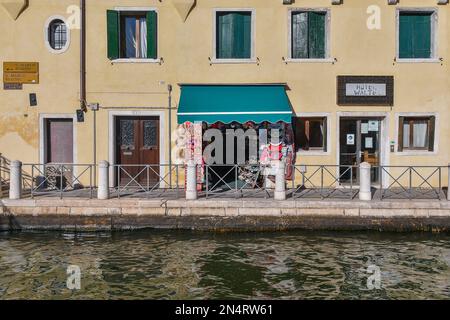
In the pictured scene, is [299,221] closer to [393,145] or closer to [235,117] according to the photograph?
[235,117]

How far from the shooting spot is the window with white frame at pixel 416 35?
18.5 meters

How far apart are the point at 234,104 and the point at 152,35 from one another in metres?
3.54

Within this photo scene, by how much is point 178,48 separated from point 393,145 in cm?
736

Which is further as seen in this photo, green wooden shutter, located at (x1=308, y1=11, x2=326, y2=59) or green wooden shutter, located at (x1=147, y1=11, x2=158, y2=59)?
green wooden shutter, located at (x1=308, y1=11, x2=326, y2=59)

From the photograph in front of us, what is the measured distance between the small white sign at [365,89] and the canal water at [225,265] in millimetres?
5273

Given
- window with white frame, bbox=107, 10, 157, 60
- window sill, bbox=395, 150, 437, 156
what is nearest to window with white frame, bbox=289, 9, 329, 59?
window sill, bbox=395, 150, 437, 156

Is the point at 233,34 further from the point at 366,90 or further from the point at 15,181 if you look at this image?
the point at 15,181

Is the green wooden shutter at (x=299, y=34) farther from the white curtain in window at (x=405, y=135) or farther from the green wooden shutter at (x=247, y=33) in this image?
the white curtain in window at (x=405, y=135)

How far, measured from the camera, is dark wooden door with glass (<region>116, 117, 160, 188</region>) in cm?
1886

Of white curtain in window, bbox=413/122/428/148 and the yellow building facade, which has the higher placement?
the yellow building facade

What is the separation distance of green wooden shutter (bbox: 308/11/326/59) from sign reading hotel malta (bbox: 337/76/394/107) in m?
1.06

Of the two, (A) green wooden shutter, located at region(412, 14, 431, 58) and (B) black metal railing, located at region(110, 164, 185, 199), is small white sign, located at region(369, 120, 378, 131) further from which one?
(B) black metal railing, located at region(110, 164, 185, 199)

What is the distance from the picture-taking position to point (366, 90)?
18516 mm
